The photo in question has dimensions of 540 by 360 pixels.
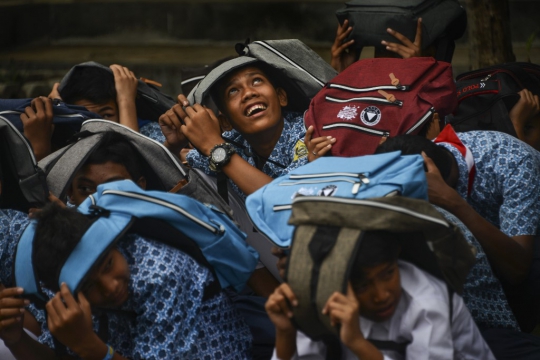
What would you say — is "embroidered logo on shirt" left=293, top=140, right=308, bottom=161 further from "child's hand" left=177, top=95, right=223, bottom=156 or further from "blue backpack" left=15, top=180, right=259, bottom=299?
"blue backpack" left=15, top=180, right=259, bottom=299

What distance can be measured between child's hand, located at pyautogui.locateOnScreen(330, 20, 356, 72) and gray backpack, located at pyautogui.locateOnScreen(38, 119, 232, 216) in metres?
1.09

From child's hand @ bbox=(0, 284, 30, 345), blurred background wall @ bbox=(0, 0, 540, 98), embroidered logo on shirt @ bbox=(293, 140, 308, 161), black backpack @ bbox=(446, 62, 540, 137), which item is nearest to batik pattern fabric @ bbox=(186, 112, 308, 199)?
embroidered logo on shirt @ bbox=(293, 140, 308, 161)

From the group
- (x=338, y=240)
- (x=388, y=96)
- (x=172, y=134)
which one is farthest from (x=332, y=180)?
(x=172, y=134)

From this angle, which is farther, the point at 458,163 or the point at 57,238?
the point at 458,163

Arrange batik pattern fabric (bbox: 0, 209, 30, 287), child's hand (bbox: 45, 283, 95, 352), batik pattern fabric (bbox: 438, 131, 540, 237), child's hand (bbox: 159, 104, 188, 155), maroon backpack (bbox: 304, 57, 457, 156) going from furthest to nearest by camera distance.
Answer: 1. child's hand (bbox: 159, 104, 188, 155)
2. maroon backpack (bbox: 304, 57, 457, 156)
3. batik pattern fabric (bbox: 0, 209, 30, 287)
4. batik pattern fabric (bbox: 438, 131, 540, 237)
5. child's hand (bbox: 45, 283, 95, 352)

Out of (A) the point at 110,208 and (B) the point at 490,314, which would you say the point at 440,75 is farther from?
(A) the point at 110,208

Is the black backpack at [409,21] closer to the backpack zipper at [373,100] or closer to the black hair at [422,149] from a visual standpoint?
the backpack zipper at [373,100]

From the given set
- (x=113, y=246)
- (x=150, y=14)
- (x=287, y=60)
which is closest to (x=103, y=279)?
(x=113, y=246)

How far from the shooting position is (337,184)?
266cm

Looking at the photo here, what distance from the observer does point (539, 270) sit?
127 inches

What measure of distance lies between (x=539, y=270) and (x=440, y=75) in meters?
0.83

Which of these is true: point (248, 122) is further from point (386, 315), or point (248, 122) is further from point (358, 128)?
point (386, 315)

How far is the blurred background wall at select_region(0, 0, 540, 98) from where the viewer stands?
26.9 ft

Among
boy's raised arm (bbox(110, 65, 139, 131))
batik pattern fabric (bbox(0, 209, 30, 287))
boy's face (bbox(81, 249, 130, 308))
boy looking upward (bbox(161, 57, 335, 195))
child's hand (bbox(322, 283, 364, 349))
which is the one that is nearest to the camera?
child's hand (bbox(322, 283, 364, 349))
